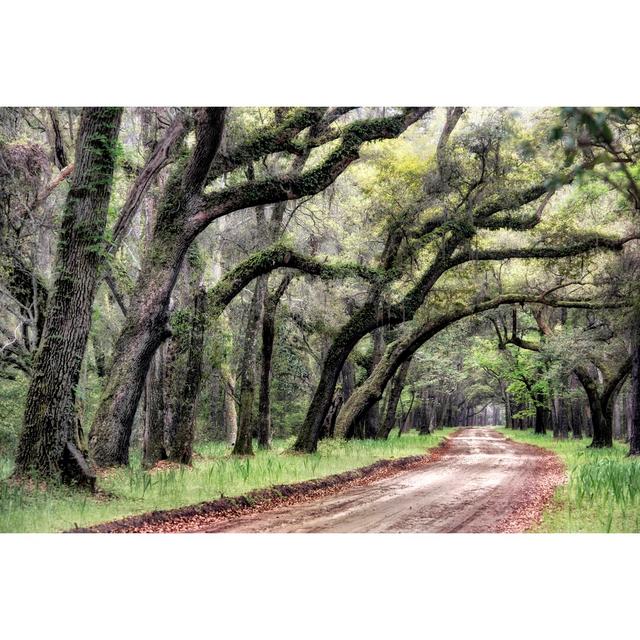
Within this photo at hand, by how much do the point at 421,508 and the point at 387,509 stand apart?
35cm

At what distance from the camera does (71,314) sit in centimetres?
604

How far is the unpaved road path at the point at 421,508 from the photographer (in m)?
5.73

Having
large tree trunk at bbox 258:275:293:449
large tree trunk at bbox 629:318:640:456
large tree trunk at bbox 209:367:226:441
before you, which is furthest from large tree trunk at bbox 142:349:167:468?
large tree trunk at bbox 209:367:226:441

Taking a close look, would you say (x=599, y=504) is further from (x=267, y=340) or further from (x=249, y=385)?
(x=267, y=340)

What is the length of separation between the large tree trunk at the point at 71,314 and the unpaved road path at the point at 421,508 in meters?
1.51

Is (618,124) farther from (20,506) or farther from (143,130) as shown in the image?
(143,130)

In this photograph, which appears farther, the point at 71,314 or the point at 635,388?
the point at 635,388

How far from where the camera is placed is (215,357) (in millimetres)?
9914

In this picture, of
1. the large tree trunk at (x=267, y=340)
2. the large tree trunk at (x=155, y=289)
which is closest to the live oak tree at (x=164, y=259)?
the large tree trunk at (x=155, y=289)

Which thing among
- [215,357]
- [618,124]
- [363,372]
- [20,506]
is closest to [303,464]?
[215,357]

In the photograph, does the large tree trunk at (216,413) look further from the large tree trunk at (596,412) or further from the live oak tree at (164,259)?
the live oak tree at (164,259)

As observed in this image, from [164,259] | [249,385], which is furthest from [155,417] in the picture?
[164,259]
